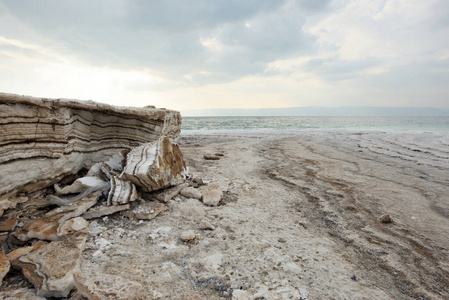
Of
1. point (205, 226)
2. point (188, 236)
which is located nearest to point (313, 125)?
point (205, 226)

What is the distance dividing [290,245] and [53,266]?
7.77 ft

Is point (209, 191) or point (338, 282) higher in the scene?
point (209, 191)

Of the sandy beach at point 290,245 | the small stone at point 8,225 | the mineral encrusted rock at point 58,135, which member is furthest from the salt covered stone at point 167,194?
the small stone at point 8,225

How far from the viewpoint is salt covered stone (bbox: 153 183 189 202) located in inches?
137

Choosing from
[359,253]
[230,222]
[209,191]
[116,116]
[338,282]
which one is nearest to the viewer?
[338,282]

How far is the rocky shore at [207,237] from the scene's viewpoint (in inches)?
76.1

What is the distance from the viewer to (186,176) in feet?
14.9

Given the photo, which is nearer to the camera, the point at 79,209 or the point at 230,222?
the point at 79,209

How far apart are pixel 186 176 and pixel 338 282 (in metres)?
3.17

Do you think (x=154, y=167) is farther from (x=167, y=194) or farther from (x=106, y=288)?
(x=106, y=288)

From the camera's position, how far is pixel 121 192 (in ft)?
10.3

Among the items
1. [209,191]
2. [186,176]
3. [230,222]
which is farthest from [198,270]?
[186,176]

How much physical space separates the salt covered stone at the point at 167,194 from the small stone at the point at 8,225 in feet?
5.54

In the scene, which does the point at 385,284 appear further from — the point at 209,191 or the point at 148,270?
the point at 209,191
